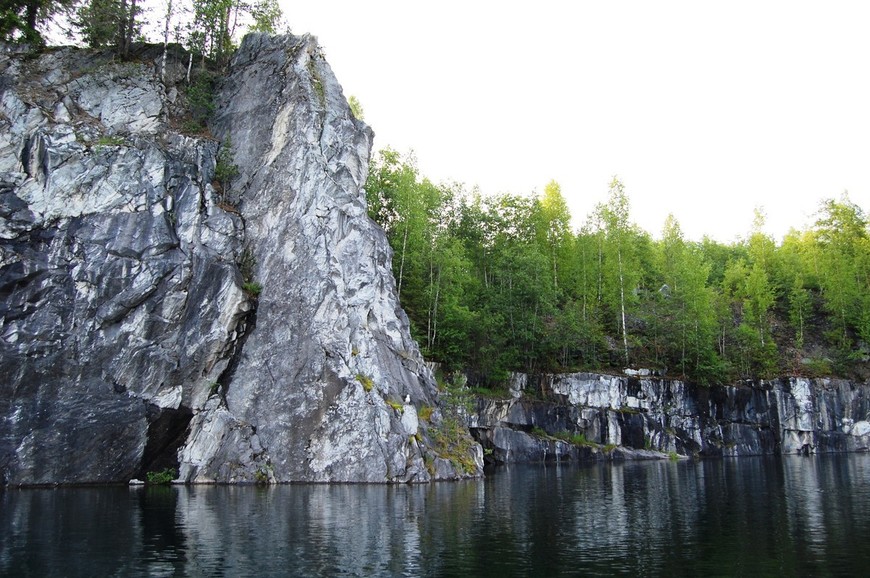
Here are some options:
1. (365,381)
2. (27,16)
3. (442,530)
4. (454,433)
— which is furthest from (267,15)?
(442,530)

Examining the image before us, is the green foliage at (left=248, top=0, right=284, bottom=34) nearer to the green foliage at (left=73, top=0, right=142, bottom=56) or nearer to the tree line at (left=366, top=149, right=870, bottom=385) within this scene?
the green foliage at (left=73, top=0, right=142, bottom=56)

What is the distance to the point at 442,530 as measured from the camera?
63.8ft

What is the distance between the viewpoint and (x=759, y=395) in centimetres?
6022

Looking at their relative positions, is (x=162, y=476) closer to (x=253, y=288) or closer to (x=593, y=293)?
(x=253, y=288)

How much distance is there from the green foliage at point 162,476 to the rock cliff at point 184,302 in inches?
23.6

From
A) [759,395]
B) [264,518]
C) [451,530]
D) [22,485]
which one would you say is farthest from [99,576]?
[759,395]

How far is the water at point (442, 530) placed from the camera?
14.4m

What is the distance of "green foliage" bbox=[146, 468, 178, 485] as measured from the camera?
3328cm

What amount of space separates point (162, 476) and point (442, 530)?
20.3 m

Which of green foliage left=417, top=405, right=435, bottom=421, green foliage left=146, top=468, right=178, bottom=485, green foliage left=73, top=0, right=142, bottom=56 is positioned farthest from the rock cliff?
green foliage left=73, top=0, right=142, bottom=56

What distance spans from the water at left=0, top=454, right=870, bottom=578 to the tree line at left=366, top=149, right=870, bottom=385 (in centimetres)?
2406

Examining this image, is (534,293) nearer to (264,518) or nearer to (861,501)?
(861,501)

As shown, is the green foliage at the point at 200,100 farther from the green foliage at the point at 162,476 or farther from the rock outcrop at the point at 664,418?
the rock outcrop at the point at 664,418

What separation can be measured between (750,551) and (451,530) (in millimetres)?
8170
